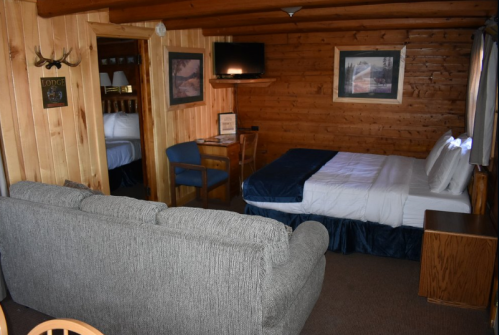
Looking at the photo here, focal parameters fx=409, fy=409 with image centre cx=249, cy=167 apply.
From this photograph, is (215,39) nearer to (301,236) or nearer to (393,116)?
(393,116)

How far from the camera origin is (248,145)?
5.77 m

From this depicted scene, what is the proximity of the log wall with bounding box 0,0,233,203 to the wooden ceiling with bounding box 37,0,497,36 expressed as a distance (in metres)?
0.23

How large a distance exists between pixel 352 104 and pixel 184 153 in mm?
2574

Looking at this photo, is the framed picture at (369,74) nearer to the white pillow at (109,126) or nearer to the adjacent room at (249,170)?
the adjacent room at (249,170)

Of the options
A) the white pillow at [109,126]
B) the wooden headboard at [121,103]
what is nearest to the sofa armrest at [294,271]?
the white pillow at [109,126]

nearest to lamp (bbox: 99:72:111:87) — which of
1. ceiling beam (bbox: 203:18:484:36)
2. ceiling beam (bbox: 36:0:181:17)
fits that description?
ceiling beam (bbox: 203:18:484:36)

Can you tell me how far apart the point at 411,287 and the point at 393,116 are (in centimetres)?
301

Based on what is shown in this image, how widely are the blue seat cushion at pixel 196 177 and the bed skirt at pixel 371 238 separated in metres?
1.29

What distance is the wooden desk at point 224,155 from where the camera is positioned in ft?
17.6

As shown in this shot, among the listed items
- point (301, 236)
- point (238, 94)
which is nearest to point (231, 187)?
point (238, 94)

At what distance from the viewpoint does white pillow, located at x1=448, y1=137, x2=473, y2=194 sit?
3.59 m

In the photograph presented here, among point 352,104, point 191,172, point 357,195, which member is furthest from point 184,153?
point 352,104

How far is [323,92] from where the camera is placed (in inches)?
240

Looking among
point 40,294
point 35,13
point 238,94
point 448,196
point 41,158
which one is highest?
point 35,13
